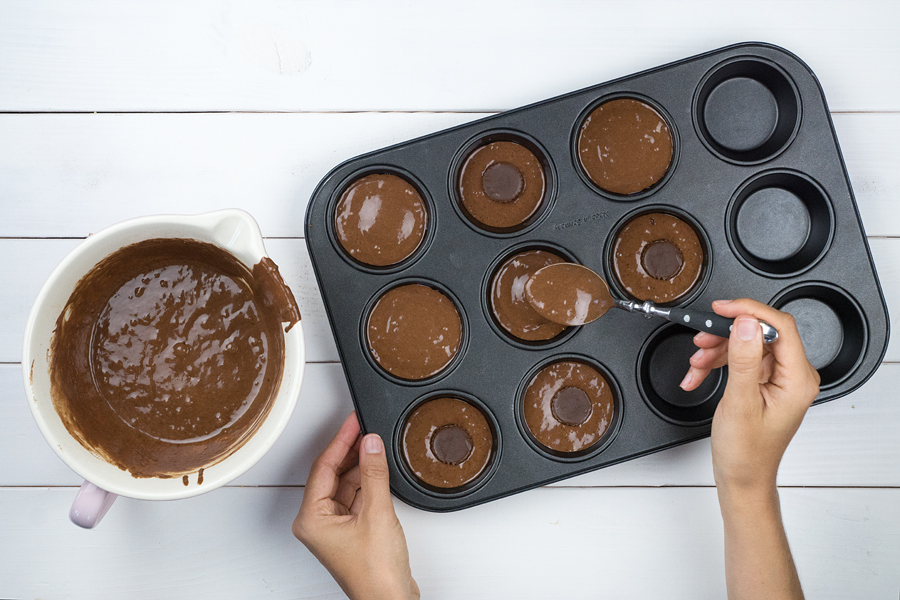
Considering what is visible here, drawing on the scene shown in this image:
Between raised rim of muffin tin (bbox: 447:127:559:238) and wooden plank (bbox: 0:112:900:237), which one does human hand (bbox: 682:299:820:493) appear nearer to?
raised rim of muffin tin (bbox: 447:127:559:238)

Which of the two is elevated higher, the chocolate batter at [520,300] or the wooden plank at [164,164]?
the wooden plank at [164,164]

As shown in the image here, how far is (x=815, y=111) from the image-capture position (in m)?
1.39

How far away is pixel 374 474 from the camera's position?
1271 millimetres

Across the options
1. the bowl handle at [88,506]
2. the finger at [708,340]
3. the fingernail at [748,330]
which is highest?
the bowl handle at [88,506]

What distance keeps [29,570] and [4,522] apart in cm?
14

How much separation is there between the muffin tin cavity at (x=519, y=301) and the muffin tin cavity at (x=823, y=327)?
580 mm

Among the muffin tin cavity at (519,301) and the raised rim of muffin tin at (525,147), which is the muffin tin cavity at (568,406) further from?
the raised rim of muffin tin at (525,147)

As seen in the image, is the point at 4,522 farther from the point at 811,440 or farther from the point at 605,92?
the point at 811,440

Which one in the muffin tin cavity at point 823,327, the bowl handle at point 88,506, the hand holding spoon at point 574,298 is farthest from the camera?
the muffin tin cavity at point 823,327

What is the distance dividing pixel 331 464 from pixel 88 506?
0.53 m

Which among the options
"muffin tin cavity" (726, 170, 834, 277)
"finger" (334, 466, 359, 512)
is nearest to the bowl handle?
"finger" (334, 466, 359, 512)

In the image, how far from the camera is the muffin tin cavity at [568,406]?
1434 mm

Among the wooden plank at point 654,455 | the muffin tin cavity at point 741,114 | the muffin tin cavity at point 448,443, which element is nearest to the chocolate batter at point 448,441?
the muffin tin cavity at point 448,443

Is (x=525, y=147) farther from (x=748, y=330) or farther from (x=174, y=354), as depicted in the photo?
(x=174, y=354)
